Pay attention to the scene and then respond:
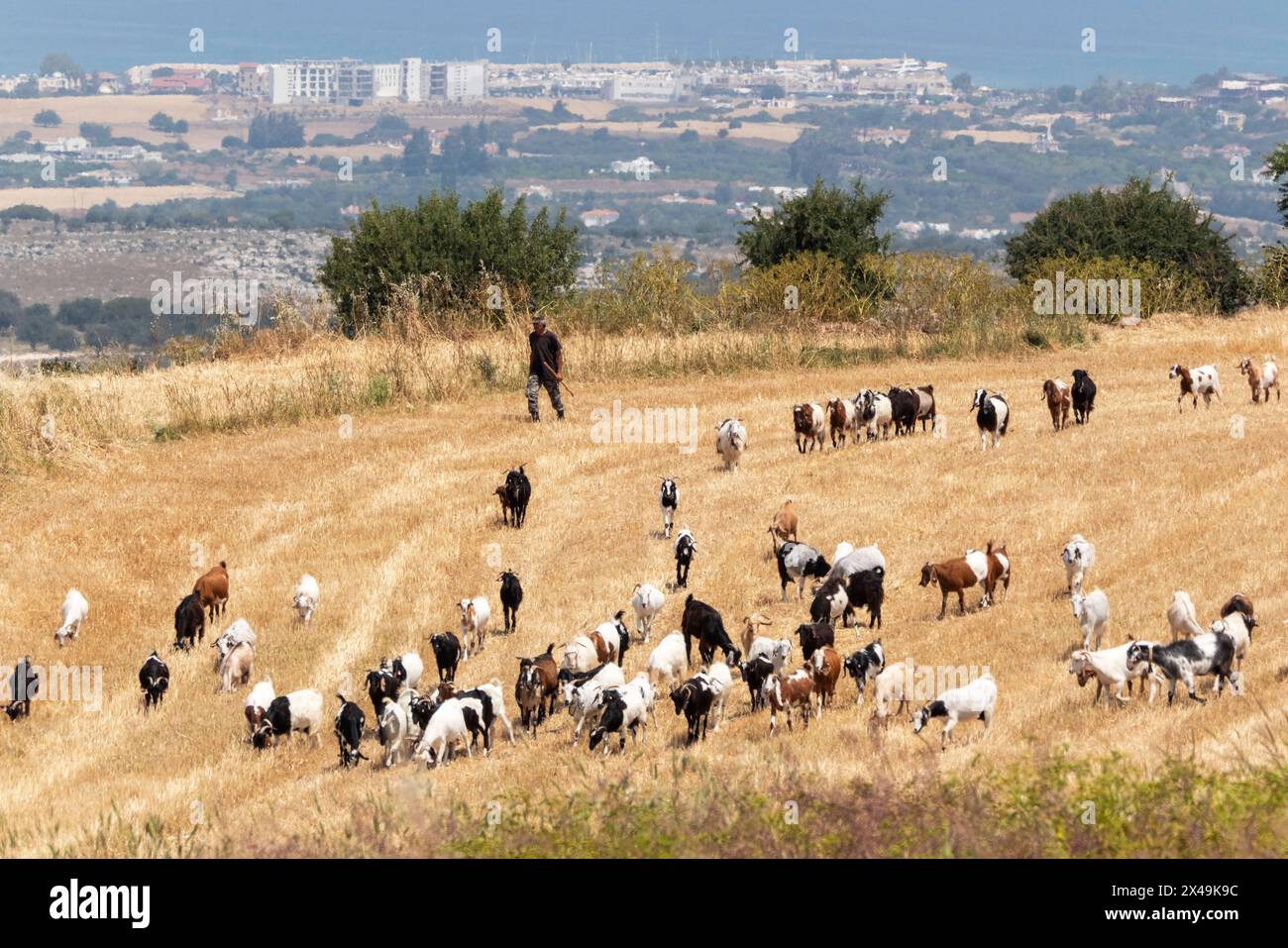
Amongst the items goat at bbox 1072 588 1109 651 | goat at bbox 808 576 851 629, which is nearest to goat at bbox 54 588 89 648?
goat at bbox 808 576 851 629

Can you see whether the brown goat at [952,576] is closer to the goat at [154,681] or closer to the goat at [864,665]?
the goat at [864,665]

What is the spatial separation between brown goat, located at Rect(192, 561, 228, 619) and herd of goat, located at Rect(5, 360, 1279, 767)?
0.02m

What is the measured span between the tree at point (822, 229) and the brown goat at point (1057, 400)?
3137 centimetres

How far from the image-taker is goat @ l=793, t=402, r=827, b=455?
30.6 metres

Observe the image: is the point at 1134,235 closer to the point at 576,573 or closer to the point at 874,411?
the point at 874,411

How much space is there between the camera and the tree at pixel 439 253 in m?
56.3

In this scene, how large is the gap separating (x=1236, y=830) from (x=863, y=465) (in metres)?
17.7

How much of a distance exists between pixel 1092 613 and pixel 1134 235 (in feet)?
188

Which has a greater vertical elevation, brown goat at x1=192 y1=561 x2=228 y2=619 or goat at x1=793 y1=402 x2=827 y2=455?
goat at x1=793 y1=402 x2=827 y2=455

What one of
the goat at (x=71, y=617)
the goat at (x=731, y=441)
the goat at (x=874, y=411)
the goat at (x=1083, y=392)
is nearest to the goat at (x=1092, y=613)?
the goat at (x=731, y=441)

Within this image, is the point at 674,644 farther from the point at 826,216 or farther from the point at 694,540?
the point at 826,216

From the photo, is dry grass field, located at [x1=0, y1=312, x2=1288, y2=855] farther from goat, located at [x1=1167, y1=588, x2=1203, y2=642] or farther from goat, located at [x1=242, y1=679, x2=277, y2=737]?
goat, located at [x1=1167, y1=588, x2=1203, y2=642]

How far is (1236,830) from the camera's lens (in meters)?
11.8

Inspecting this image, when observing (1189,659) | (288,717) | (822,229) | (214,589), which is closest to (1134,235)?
(822,229)
